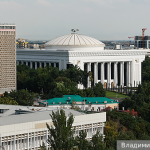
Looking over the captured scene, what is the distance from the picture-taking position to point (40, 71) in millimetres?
114125

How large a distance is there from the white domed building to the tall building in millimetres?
28332

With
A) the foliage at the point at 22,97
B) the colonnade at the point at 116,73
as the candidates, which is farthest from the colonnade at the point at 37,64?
the foliage at the point at 22,97

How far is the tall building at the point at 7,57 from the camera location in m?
91.8

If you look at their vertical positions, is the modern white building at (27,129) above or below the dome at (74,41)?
below

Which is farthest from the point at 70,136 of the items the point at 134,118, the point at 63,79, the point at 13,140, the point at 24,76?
the point at 24,76

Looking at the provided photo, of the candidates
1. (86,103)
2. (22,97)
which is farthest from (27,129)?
(86,103)

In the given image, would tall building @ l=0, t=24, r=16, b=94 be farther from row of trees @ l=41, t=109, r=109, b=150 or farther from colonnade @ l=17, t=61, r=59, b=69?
row of trees @ l=41, t=109, r=109, b=150

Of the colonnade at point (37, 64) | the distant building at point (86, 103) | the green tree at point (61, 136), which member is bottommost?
the distant building at point (86, 103)

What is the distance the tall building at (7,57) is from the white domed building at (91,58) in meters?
28.3

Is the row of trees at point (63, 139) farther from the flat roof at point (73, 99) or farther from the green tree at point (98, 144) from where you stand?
the flat roof at point (73, 99)

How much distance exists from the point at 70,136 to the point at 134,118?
2854cm

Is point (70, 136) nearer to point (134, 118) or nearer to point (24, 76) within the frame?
point (134, 118)

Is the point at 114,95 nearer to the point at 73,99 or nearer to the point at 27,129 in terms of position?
the point at 73,99

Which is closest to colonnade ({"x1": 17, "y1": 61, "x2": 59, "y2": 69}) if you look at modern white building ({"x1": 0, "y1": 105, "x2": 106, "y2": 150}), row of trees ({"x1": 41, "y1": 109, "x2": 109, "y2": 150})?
modern white building ({"x1": 0, "y1": 105, "x2": 106, "y2": 150})
